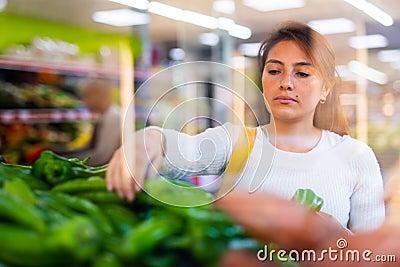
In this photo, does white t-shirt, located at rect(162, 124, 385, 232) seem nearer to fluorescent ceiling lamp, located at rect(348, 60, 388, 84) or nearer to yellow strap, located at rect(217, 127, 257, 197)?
yellow strap, located at rect(217, 127, 257, 197)

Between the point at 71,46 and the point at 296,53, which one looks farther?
the point at 71,46

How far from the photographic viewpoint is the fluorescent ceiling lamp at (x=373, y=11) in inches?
64.0

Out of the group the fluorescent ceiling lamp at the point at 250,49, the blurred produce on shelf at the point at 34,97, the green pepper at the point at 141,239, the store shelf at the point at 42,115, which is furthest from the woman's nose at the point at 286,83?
the blurred produce on shelf at the point at 34,97

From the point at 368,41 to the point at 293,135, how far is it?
1.07ft

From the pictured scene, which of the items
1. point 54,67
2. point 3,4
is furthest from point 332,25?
point 3,4

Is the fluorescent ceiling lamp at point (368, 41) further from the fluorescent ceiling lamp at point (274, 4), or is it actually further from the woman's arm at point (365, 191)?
the woman's arm at point (365, 191)

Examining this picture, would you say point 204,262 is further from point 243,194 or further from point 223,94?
point 223,94

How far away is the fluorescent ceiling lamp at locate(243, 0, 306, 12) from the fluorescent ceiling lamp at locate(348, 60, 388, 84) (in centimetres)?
22

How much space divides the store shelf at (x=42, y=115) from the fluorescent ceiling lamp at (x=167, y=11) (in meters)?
→ 2.76

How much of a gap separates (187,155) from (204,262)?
34 centimetres

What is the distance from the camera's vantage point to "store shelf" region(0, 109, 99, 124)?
4645 mm

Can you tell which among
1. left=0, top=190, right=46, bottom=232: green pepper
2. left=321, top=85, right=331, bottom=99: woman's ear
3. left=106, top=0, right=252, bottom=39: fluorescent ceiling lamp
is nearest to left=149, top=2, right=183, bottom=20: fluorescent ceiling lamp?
left=106, top=0, right=252, bottom=39: fluorescent ceiling lamp

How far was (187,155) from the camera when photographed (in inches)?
63.9

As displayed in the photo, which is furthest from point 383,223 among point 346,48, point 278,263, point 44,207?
point 44,207
